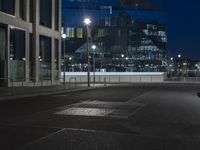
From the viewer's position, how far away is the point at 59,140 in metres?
10.4

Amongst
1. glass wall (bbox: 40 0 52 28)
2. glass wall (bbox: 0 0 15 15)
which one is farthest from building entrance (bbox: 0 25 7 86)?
glass wall (bbox: 40 0 52 28)

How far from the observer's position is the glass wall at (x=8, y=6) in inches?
1574

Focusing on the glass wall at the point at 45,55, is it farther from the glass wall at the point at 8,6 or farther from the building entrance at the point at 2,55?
the glass wall at the point at 8,6

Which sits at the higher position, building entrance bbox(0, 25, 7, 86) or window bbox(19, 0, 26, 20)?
window bbox(19, 0, 26, 20)

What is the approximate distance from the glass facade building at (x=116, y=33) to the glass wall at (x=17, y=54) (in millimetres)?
71118

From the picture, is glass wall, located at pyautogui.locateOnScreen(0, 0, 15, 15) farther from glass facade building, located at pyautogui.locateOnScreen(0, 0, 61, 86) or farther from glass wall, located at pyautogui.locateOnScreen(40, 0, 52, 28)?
glass wall, located at pyautogui.locateOnScreen(40, 0, 52, 28)

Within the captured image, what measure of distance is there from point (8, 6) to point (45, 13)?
10.1 m

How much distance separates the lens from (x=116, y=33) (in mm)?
126000

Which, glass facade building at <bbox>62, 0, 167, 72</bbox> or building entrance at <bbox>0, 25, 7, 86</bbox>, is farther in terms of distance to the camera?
glass facade building at <bbox>62, 0, 167, 72</bbox>

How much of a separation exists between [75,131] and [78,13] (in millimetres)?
110189

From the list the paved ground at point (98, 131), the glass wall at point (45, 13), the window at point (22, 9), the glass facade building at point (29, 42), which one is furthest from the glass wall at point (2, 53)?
the paved ground at point (98, 131)

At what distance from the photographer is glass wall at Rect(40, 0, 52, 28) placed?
49703 mm

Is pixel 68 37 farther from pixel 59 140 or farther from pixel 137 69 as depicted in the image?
pixel 59 140

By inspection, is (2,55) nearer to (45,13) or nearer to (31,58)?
(31,58)
